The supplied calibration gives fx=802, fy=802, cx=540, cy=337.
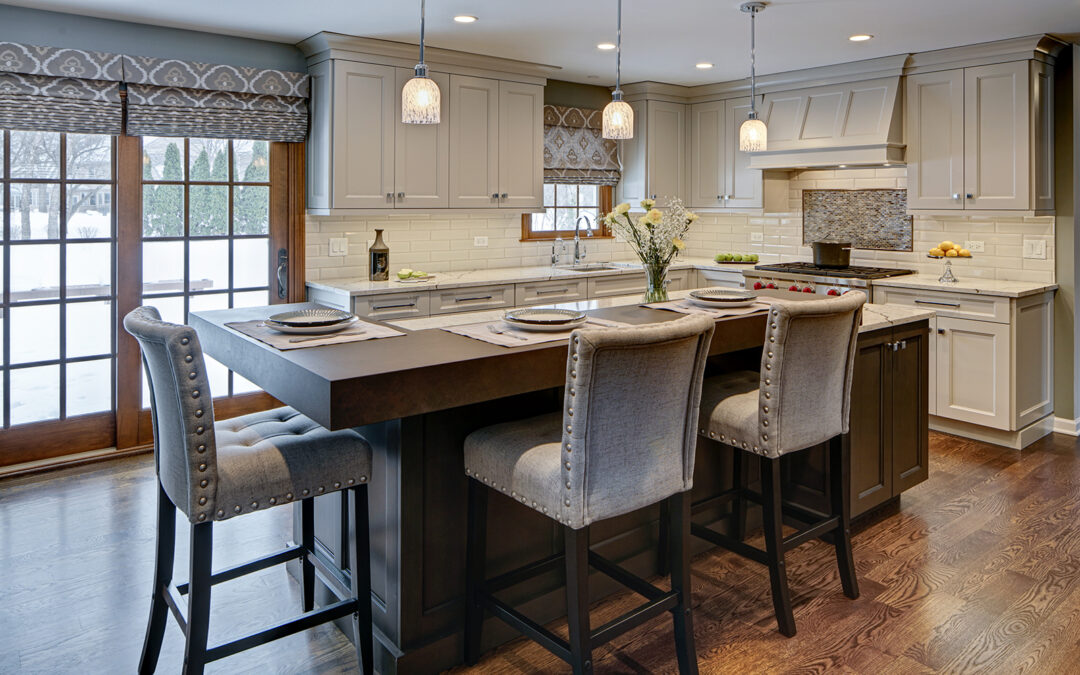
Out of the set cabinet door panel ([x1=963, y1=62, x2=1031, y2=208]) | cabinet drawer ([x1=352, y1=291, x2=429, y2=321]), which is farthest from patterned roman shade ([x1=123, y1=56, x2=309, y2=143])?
cabinet door panel ([x1=963, y1=62, x2=1031, y2=208])

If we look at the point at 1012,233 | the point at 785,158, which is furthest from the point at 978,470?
the point at 785,158

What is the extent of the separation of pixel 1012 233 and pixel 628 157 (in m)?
2.80

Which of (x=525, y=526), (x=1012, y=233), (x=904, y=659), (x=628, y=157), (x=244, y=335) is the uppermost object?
(x=628, y=157)

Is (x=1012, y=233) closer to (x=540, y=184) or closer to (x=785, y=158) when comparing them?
(x=785, y=158)

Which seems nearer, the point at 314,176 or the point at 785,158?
the point at 314,176

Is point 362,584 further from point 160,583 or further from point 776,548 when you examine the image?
point 776,548

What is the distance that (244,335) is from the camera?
242cm

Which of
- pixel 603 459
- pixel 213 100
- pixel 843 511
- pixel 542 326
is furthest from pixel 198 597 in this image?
pixel 213 100

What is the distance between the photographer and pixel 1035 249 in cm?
500

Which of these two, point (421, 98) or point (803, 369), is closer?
point (803, 369)

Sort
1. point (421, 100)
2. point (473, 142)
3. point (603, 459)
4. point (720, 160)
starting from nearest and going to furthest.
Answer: point (603, 459) → point (421, 100) → point (473, 142) → point (720, 160)

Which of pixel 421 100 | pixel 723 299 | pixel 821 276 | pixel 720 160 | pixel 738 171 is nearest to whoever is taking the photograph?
pixel 421 100

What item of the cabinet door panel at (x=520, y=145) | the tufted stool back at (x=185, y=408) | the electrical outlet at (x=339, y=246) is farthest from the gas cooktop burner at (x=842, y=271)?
the tufted stool back at (x=185, y=408)

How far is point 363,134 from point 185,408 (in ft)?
10.6
